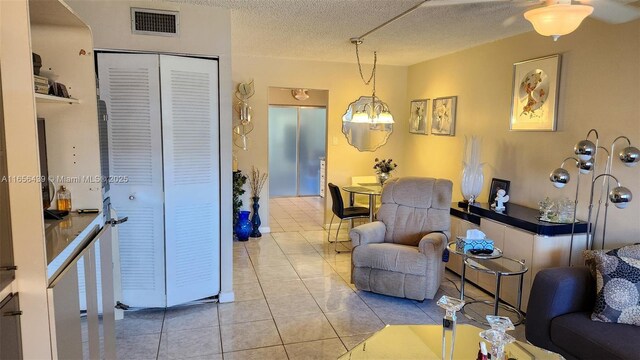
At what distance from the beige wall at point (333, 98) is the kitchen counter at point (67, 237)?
11.7 ft

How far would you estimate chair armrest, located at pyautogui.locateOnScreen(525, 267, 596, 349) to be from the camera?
2.39 m

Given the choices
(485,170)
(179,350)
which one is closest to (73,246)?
(179,350)

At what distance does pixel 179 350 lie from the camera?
2.65m

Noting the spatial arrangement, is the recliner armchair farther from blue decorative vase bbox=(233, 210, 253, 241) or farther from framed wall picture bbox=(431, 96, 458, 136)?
blue decorative vase bbox=(233, 210, 253, 241)

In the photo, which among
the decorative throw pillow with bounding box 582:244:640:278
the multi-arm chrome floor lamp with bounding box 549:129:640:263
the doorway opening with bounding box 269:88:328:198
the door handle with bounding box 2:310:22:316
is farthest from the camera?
the doorway opening with bounding box 269:88:328:198

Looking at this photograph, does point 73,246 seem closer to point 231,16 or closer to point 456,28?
point 231,16

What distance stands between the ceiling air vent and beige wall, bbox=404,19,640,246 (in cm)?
308

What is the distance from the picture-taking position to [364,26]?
12.0 ft

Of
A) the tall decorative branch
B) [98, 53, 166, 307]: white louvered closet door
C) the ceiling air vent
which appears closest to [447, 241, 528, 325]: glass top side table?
[98, 53, 166, 307]: white louvered closet door

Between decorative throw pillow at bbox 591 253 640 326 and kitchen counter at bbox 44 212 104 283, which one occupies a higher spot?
kitchen counter at bbox 44 212 104 283

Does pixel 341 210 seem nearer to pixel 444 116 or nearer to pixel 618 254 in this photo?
pixel 444 116

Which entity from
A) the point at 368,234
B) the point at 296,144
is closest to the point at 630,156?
the point at 368,234

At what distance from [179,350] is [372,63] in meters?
4.46

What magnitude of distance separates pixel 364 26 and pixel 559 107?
1804 mm
